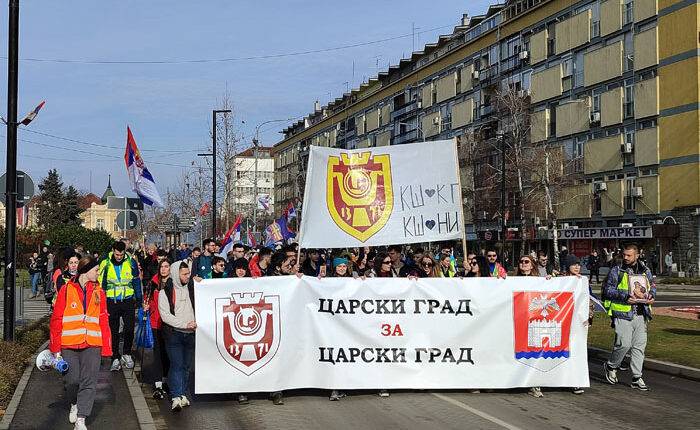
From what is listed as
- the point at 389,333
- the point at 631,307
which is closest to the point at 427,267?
the point at 389,333

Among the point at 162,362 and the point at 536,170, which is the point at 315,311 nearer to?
the point at 162,362

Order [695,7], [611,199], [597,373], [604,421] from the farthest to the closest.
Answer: [611,199] → [695,7] → [597,373] → [604,421]

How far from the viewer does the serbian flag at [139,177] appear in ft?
55.5

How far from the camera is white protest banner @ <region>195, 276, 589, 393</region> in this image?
10.1 meters

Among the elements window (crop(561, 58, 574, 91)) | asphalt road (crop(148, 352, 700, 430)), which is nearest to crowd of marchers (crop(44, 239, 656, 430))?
asphalt road (crop(148, 352, 700, 430))

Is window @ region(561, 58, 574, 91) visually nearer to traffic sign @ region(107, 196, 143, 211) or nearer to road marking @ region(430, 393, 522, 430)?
traffic sign @ region(107, 196, 143, 211)

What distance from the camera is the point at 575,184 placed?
5281cm

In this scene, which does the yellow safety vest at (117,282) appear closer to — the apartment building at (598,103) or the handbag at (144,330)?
the handbag at (144,330)

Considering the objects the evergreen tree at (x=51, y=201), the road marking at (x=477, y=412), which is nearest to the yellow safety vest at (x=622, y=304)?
the road marking at (x=477, y=412)

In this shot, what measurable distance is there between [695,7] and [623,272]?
36498 mm

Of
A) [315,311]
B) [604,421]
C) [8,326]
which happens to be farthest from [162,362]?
[604,421]

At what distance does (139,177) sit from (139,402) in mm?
7936

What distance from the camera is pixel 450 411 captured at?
938cm

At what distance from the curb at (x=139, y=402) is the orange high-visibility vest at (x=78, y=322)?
3.34 feet
